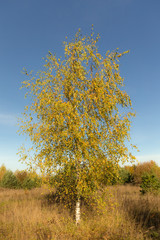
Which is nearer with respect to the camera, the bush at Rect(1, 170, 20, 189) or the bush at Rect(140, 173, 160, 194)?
the bush at Rect(140, 173, 160, 194)

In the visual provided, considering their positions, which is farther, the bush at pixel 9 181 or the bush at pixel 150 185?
the bush at pixel 9 181

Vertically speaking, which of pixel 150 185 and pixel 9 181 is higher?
pixel 9 181

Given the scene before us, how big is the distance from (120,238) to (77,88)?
21.2 ft

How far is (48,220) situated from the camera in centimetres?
905

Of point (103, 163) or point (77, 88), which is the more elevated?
point (77, 88)

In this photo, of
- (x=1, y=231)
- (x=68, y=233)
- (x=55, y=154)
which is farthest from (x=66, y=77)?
(x=1, y=231)

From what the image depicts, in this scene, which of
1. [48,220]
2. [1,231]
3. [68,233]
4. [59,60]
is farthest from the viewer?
[59,60]

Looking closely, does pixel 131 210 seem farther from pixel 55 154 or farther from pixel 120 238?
pixel 55 154

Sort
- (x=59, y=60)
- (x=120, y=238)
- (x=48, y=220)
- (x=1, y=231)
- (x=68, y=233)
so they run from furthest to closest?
(x=59, y=60) < (x=48, y=220) < (x=1, y=231) < (x=68, y=233) < (x=120, y=238)

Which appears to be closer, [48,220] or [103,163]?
[103,163]

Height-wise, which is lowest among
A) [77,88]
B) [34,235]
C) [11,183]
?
[34,235]

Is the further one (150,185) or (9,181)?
(9,181)

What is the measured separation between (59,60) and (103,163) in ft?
18.4

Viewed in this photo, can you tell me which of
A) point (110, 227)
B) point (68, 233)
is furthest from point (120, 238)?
point (68, 233)
